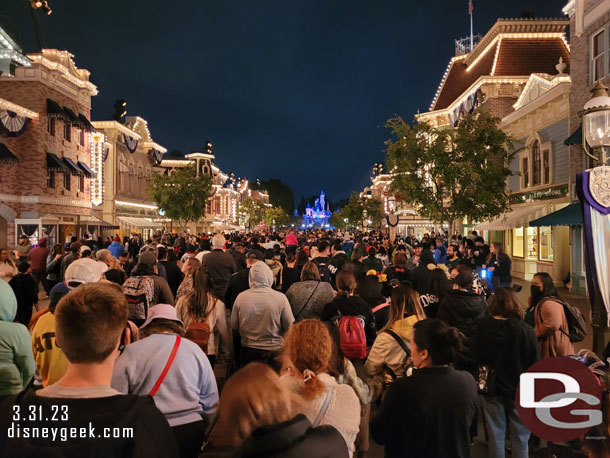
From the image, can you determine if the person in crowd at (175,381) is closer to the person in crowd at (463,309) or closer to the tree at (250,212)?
the person in crowd at (463,309)

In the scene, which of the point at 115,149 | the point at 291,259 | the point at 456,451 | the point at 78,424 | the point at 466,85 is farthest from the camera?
the point at 115,149

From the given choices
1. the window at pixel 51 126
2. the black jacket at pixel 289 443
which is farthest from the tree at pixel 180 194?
the black jacket at pixel 289 443

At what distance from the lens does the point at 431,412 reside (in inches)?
111

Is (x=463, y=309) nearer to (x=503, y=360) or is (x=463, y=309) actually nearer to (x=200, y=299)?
(x=503, y=360)

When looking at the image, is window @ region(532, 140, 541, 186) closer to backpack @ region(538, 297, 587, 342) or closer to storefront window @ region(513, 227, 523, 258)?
storefront window @ region(513, 227, 523, 258)

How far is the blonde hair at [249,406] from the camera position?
1756mm

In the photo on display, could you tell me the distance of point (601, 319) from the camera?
553 cm

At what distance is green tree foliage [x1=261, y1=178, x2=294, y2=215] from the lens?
490 ft

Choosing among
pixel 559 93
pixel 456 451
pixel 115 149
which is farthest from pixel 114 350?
pixel 115 149

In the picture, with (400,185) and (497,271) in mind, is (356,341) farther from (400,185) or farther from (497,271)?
(400,185)

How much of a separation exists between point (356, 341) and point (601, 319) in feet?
10.7

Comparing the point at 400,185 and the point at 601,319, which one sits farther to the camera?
the point at 400,185

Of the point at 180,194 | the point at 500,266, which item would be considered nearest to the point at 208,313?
the point at 500,266

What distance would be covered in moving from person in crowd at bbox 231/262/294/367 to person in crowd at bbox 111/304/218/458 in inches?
85.1
